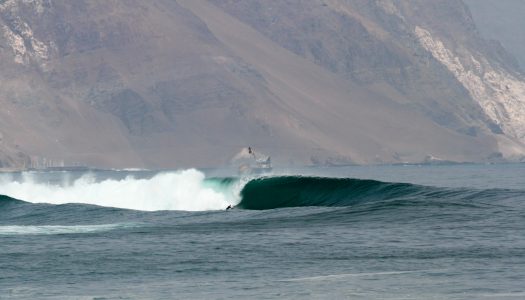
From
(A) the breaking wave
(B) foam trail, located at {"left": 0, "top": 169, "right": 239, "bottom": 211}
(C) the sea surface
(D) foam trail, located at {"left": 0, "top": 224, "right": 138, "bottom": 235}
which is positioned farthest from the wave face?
(D) foam trail, located at {"left": 0, "top": 224, "right": 138, "bottom": 235}

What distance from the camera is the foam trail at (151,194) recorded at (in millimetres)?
101938

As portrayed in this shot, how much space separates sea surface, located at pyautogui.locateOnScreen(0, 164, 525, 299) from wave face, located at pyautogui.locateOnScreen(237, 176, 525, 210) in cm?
27

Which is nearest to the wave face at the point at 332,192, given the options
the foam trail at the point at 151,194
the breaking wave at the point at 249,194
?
the breaking wave at the point at 249,194

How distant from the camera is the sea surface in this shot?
44.6 m

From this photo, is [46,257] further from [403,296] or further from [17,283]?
[403,296]

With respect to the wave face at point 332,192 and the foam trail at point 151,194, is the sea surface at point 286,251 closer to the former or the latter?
the wave face at point 332,192

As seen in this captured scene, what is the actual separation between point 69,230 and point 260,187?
99.8 feet

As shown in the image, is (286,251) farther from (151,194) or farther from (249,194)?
(151,194)

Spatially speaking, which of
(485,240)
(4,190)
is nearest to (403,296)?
(485,240)

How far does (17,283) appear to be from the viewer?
47.6 meters

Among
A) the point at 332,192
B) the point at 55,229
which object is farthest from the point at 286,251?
the point at 332,192

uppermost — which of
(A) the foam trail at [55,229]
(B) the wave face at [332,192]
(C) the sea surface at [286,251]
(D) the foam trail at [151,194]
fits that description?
(D) the foam trail at [151,194]

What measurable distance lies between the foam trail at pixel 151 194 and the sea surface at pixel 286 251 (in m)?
14.7

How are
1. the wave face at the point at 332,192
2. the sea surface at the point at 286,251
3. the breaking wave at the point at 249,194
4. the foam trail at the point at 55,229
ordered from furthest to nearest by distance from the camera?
the wave face at the point at 332,192 → the breaking wave at the point at 249,194 → the foam trail at the point at 55,229 → the sea surface at the point at 286,251
